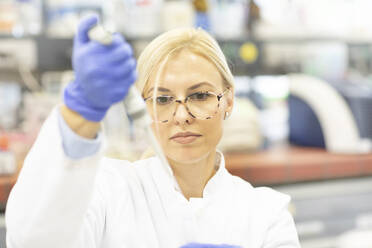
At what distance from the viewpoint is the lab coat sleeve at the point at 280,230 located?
122cm

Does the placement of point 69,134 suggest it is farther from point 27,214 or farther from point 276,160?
point 276,160

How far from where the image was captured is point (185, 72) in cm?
115

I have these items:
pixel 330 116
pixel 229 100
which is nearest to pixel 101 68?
pixel 229 100

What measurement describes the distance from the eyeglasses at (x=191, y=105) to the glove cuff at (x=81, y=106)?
0.96 ft

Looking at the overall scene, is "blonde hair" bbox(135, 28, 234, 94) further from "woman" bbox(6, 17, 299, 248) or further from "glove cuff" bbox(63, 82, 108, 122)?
"glove cuff" bbox(63, 82, 108, 122)

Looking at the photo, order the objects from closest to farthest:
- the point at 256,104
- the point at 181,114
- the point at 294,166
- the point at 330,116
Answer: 1. the point at 181,114
2. the point at 294,166
3. the point at 330,116
4. the point at 256,104

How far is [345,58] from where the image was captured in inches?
150

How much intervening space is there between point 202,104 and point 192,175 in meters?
0.20

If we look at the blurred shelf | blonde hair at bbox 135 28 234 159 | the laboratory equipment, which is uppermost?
blonde hair at bbox 135 28 234 159

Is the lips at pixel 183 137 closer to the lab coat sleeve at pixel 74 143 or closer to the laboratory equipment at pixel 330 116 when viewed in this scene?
the lab coat sleeve at pixel 74 143

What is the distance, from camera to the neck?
1241 millimetres

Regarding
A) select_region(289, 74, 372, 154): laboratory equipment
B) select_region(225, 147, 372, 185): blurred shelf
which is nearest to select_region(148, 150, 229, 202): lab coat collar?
select_region(225, 147, 372, 185): blurred shelf

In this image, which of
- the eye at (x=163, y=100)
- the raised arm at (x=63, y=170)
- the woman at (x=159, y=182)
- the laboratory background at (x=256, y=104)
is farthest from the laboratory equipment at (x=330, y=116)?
the raised arm at (x=63, y=170)

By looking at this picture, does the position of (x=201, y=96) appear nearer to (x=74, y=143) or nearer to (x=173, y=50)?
(x=173, y=50)
